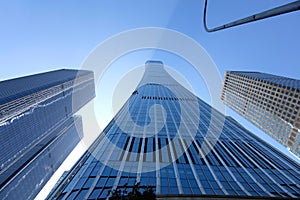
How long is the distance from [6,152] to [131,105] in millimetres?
86259

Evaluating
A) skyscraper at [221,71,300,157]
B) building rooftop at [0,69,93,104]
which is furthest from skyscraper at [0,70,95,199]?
skyscraper at [221,71,300,157]

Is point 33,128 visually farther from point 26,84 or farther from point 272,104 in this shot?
point 272,104

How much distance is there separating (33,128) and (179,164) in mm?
129091

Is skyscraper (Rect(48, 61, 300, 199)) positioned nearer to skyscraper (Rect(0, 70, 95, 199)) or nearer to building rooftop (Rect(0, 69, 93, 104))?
skyscraper (Rect(0, 70, 95, 199))

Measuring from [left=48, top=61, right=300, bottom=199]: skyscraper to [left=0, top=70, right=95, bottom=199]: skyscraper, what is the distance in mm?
88588

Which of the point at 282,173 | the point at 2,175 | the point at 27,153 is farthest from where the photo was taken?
the point at 27,153

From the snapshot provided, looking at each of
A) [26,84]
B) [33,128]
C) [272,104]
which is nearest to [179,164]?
[272,104]

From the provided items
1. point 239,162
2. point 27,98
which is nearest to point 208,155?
point 239,162

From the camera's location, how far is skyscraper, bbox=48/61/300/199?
29.5 metres

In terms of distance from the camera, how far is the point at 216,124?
65.9m

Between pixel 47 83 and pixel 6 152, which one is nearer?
pixel 6 152

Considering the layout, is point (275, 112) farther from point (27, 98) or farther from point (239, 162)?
point (27, 98)

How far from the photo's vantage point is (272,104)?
257ft

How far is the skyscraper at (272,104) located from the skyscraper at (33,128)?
405ft
